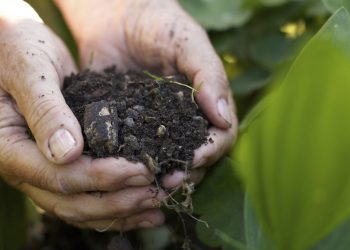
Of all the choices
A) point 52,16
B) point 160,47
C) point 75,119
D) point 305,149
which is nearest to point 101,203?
point 75,119

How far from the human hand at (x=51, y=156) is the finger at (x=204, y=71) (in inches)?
7.0

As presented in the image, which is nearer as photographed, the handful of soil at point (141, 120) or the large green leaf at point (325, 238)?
the large green leaf at point (325, 238)

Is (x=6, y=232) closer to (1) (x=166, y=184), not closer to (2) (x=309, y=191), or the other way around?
(1) (x=166, y=184)

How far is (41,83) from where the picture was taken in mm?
834

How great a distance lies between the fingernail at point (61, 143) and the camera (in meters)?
0.76

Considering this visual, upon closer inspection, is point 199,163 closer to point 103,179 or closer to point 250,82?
point 103,179

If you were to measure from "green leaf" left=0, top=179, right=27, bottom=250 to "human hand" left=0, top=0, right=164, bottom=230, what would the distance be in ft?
0.67

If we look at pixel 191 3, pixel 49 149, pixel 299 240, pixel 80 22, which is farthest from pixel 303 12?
pixel 299 240

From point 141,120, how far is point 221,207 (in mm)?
203

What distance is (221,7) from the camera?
1.28 m

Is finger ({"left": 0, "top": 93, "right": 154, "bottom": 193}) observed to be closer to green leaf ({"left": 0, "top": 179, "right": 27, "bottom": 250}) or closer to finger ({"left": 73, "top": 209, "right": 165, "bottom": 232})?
finger ({"left": 73, "top": 209, "right": 165, "bottom": 232})

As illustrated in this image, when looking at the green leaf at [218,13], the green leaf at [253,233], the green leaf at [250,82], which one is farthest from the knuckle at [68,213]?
the green leaf at [218,13]

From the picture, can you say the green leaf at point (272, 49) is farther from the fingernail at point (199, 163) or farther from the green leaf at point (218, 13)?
the fingernail at point (199, 163)

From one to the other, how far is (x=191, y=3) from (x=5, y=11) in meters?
0.49
